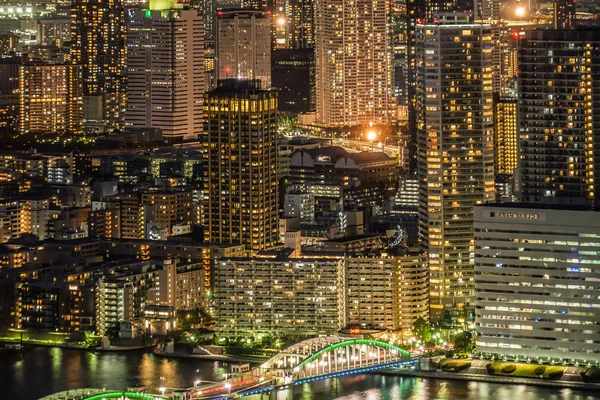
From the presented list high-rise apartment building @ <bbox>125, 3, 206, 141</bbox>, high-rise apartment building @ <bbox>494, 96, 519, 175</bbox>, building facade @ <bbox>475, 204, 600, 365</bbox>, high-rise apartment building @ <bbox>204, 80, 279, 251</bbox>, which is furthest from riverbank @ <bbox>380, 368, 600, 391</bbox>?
high-rise apartment building @ <bbox>125, 3, 206, 141</bbox>

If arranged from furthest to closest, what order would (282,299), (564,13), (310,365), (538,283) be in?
(564,13) → (282,299) → (538,283) → (310,365)

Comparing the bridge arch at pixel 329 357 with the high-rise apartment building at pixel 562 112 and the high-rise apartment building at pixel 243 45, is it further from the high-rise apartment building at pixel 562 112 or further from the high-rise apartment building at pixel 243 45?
the high-rise apartment building at pixel 243 45

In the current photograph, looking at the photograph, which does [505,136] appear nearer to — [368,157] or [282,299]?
[368,157]

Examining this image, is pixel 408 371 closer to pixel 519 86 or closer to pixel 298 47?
pixel 519 86

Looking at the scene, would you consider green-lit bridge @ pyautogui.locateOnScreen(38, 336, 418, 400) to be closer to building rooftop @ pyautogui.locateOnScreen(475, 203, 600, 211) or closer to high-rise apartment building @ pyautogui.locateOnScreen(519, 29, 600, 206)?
building rooftop @ pyautogui.locateOnScreen(475, 203, 600, 211)

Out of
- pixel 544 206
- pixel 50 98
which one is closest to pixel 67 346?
pixel 544 206
